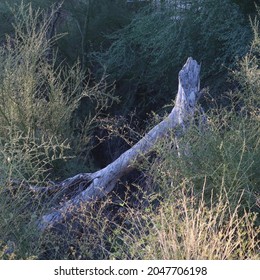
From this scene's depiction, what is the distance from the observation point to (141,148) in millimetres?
6902

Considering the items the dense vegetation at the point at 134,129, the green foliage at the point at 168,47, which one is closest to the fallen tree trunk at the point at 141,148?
the dense vegetation at the point at 134,129

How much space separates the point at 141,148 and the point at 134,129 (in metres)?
2.82

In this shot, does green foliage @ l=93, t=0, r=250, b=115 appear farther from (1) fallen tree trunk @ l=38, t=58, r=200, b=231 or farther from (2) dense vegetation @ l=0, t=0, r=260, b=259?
(1) fallen tree trunk @ l=38, t=58, r=200, b=231

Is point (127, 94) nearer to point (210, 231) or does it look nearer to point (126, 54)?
point (126, 54)

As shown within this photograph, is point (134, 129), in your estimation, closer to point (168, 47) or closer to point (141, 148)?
point (168, 47)

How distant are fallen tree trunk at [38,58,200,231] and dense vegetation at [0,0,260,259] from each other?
0.14 meters

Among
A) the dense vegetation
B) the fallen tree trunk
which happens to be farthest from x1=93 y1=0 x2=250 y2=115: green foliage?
the fallen tree trunk

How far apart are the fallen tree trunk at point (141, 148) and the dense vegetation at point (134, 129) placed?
5.5 inches

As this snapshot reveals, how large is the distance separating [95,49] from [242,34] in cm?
282

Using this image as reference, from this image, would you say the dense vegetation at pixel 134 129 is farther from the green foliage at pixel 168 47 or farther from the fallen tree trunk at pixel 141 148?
the fallen tree trunk at pixel 141 148

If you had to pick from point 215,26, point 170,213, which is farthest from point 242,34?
point 170,213

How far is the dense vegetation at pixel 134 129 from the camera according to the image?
5.19 m

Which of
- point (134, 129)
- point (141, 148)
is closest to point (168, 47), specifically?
point (134, 129)

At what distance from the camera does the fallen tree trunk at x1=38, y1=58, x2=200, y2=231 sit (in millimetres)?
6789
